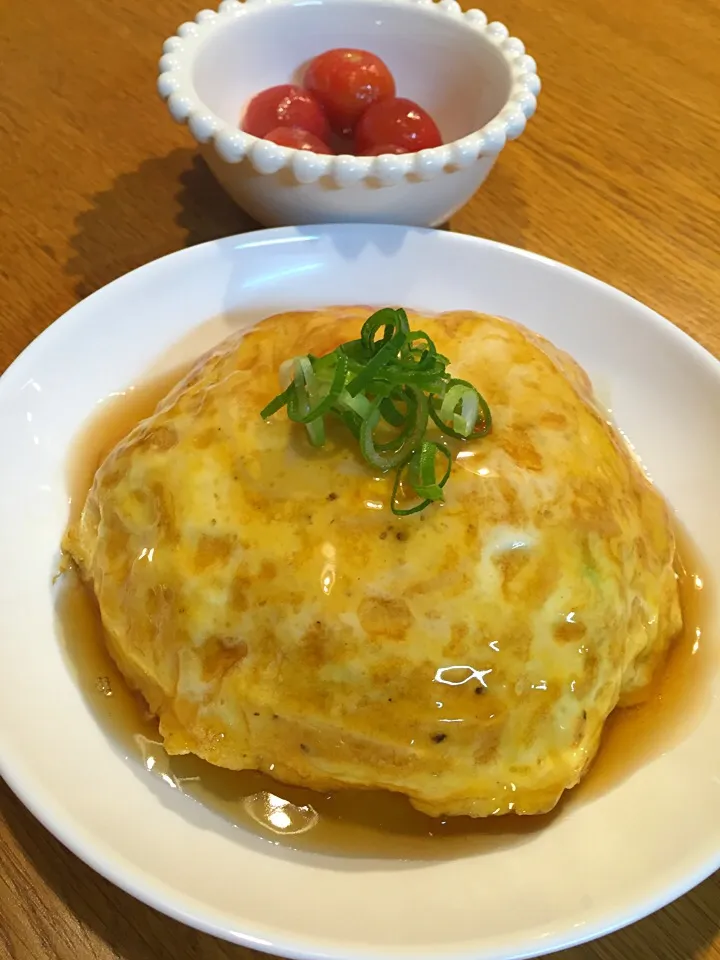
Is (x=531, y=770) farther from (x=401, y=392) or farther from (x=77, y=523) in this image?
(x=77, y=523)

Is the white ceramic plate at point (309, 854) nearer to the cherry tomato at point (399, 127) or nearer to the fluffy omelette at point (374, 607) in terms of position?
the fluffy omelette at point (374, 607)

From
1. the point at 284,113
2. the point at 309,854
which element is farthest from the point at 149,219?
the point at 309,854

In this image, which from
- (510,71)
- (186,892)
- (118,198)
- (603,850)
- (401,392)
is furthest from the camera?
(118,198)

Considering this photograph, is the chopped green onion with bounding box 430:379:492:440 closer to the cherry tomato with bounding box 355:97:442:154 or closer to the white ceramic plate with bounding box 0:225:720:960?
the white ceramic plate with bounding box 0:225:720:960

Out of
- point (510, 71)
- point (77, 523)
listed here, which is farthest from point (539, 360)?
point (77, 523)

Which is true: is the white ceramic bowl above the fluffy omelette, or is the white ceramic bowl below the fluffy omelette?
above

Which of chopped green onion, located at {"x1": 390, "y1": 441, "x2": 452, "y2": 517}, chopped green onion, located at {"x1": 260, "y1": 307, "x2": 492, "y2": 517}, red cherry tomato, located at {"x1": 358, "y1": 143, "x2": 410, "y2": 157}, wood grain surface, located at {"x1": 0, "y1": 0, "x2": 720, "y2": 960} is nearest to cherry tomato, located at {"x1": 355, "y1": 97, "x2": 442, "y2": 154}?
red cherry tomato, located at {"x1": 358, "y1": 143, "x2": 410, "y2": 157}
